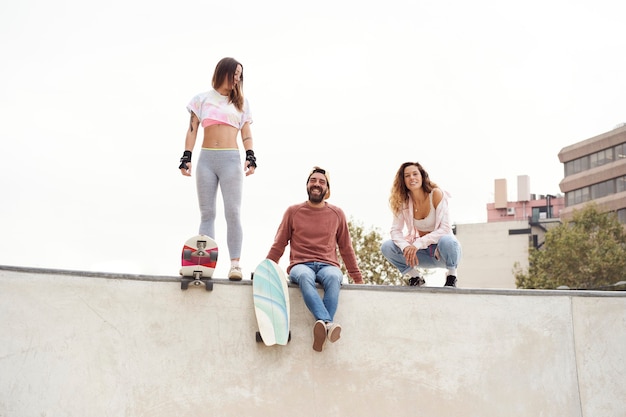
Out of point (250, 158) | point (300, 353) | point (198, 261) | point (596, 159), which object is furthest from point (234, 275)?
point (596, 159)

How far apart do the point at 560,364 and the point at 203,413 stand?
320 centimetres

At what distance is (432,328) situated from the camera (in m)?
6.73

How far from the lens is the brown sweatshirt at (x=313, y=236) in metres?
6.76

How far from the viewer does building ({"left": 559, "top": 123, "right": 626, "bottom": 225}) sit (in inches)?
2272

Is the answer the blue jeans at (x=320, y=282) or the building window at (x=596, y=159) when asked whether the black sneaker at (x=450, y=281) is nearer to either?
the blue jeans at (x=320, y=282)

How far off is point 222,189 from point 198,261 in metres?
0.89

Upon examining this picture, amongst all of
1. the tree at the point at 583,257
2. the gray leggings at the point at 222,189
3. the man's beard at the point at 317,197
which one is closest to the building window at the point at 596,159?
the tree at the point at 583,257

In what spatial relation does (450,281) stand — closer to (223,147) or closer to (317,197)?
(317,197)

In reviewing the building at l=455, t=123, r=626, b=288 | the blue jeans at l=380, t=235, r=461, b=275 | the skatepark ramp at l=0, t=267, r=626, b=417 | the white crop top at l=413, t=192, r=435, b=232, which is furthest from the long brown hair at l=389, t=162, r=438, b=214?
the building at l=455, t=123, r=626, b=288

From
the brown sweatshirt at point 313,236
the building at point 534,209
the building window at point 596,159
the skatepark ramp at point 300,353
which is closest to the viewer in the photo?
the skatepark ramp at point 300,353

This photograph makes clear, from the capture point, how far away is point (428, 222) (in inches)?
281

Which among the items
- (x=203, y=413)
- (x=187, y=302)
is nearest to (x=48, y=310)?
(x=187, y=302)

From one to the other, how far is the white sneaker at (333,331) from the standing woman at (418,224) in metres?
1.17

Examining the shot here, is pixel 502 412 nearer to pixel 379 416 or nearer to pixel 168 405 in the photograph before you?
pixel 379 416
